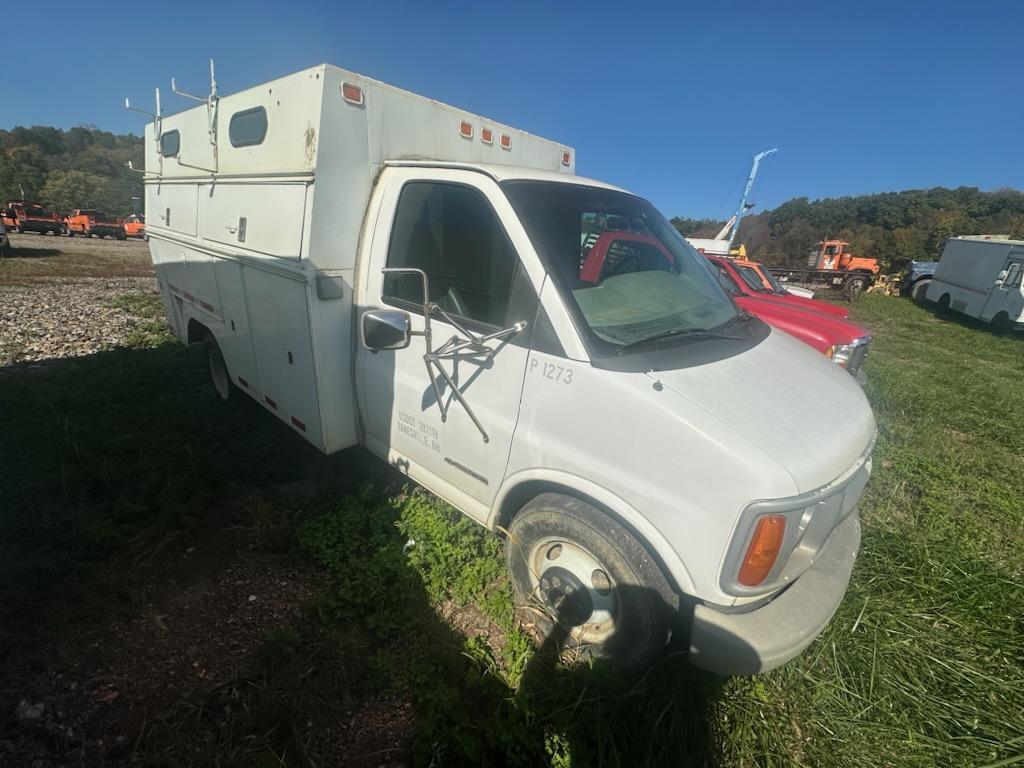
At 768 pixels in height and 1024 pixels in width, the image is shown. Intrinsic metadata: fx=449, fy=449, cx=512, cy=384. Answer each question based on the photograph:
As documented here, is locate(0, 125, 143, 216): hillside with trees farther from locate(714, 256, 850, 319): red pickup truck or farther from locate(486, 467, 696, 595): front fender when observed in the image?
locate(486, 467, 696, 595): front fender

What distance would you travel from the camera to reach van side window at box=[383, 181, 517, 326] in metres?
2.28

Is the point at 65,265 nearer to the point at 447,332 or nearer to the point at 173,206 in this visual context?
the point at 173,206

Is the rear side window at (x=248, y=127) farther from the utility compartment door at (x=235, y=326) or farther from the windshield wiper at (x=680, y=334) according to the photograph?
the windshield wiper at (x=680, y=334)

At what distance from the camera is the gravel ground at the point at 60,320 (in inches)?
250

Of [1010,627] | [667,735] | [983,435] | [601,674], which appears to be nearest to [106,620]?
[601,674]

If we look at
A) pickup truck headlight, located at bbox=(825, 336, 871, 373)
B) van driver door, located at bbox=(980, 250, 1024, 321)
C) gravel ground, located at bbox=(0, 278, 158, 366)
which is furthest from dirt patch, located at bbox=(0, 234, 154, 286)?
van driver door, located at bbox=(980, 250, 1024, 321)

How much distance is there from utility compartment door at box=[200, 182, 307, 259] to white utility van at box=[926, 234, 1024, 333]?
19266 millimetres

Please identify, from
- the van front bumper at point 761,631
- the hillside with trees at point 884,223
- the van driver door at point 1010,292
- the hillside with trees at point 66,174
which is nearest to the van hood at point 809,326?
the van front bumper at point 761,631

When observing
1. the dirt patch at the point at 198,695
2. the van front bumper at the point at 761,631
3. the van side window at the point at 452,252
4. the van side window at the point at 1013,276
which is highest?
the van side window at the point at 1013,276

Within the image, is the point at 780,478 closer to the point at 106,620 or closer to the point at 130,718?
the point at 130,718

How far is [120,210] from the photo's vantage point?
5284 cm

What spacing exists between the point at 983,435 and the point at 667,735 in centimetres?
597

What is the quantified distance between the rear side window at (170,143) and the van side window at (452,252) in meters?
3.08

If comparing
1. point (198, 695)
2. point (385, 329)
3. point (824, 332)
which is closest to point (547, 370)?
point (385, 329)
